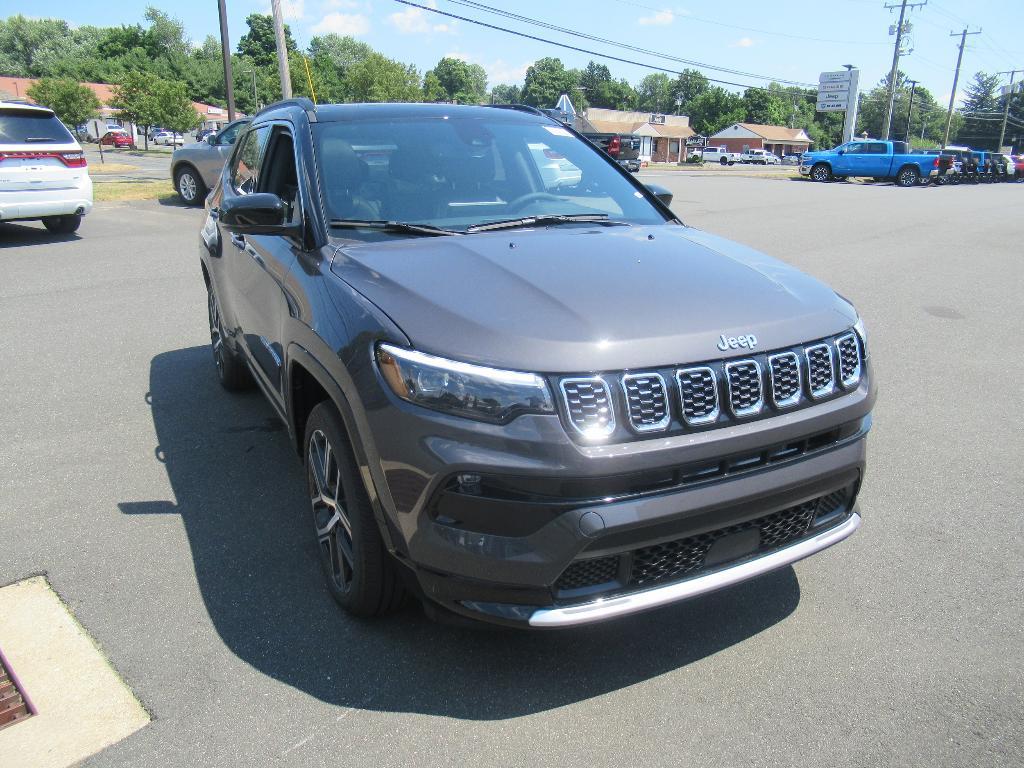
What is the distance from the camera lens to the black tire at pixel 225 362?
17.0ft

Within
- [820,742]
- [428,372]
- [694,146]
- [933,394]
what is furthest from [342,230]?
[694,146]

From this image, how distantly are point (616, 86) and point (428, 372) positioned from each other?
169158 millimetres

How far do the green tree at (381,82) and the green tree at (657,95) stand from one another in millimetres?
97811

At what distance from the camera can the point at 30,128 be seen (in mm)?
11016

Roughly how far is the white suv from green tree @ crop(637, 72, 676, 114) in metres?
161

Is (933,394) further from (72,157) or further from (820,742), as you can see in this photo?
(72,157)

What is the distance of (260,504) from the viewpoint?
3871 millimetres

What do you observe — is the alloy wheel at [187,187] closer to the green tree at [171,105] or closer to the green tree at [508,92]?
the green tree at [171,105]

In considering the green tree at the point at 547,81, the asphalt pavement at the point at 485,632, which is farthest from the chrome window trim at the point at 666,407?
the green tree at the point at 547,81

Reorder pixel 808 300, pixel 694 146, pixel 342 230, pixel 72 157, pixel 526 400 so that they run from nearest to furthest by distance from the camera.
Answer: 1. pixel 526 400
2. pixel 808 300
3. pixel 342 230
4. pixel 72 157
5. pixel 694 146

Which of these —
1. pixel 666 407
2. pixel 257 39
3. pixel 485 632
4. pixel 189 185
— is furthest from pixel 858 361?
pixel 257 39

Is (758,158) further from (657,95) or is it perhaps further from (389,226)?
(389,226)

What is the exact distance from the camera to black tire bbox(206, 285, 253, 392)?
17.0 feet

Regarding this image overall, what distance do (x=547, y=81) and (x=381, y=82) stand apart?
302 ft
